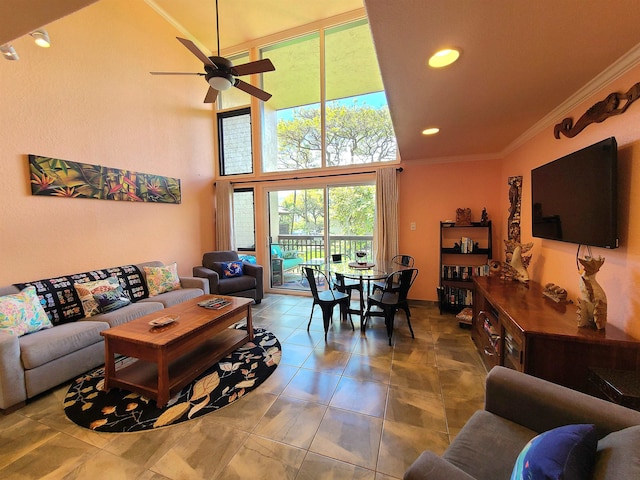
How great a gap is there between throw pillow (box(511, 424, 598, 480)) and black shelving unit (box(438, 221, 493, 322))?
308 centimetres

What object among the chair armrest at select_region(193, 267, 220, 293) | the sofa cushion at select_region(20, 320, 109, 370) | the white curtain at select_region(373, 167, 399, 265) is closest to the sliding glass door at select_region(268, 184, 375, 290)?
the white curtain at select_region(373, 167, 399, 265)

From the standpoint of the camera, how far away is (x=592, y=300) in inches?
66.7

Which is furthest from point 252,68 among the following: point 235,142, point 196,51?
point 235,142

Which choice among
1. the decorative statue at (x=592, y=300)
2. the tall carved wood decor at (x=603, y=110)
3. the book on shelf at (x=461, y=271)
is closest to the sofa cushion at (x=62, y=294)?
the book on shelf at (x=461, y=271)

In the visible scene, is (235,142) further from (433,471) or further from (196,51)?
(433,471)

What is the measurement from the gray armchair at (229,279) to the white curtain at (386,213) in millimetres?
2072

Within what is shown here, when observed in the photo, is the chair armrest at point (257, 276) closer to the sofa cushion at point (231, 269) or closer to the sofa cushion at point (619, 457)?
the sofa cushion at point (231, 269)

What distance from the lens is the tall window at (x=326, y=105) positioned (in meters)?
4.44

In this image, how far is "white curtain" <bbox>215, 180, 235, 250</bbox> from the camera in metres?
5.25

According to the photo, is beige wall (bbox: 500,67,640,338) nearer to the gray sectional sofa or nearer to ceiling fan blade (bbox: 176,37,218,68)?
ceiling fan blade (bbox: 176,37,218,68)

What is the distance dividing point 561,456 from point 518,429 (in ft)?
1.89

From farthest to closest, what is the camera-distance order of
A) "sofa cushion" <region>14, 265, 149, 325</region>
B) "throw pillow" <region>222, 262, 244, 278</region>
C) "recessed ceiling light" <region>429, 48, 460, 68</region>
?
"throw pillow" <region>222, 262, 244, 278</region>, "sofa cushion" <region>14, 265, 149, 325</region>, "recessed ceiling light" <region>429, 48, 460, 68</region>

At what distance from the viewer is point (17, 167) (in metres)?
2.75

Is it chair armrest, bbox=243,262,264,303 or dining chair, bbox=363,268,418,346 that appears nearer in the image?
dining chair, bbox=363,268,418,346
